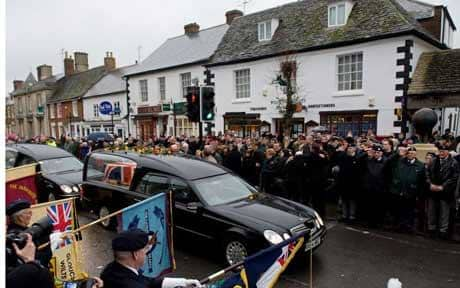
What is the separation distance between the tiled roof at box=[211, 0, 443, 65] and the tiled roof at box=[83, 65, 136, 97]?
14.6 m

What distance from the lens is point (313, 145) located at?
856cm

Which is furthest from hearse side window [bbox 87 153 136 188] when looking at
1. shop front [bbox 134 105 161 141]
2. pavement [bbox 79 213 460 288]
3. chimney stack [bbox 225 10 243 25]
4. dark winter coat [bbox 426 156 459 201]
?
chimney stack [bbox 225 10 243 25]

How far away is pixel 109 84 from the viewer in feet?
116

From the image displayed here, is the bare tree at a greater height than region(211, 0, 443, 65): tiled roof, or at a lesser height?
lesser

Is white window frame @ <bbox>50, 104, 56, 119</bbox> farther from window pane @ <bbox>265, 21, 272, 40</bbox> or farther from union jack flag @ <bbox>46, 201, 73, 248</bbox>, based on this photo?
union jack flag @ <bbox>46, 201, 73, 248</bbox>

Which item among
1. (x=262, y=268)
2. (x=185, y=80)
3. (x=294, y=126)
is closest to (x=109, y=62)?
(x=185, y=80)

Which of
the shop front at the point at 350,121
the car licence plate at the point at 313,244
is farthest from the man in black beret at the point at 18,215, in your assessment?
the shop front at the point at 350,121

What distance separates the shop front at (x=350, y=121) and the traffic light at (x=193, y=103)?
9279 millimetres

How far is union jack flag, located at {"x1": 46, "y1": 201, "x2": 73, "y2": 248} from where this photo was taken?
186 inches

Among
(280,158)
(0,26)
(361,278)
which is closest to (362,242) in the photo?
(361,278)

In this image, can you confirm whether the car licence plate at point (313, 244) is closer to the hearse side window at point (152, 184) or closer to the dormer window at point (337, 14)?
the hearse side window at point (152, 184)

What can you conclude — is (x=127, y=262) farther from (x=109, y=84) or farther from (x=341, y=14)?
(x=109, y=84)

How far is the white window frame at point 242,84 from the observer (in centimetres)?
2052

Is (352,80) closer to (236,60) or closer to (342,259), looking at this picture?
(236,60)
